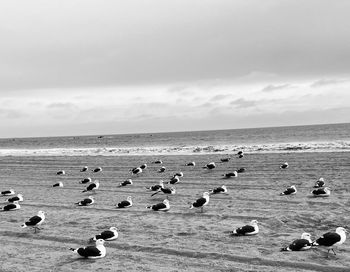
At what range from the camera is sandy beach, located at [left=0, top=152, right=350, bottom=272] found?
39.7 feet

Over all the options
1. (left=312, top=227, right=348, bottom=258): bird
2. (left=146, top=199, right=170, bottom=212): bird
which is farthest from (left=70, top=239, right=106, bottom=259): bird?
(left=146, top=199, right=170, bottom=212): bird

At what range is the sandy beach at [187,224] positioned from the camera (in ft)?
39.7

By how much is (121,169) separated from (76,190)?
402 inches

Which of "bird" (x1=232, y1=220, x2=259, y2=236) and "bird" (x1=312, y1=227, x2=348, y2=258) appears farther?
"bird" (x1=232, y1=220, x2=259, y2=236)

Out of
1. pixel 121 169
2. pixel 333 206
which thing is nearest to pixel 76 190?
pixel 121 169

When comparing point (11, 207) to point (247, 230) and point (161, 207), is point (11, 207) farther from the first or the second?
point (247, 230)

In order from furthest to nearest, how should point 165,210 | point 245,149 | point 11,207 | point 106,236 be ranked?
point 245,149 → point 11,207 → point 165,210 → point 106,236

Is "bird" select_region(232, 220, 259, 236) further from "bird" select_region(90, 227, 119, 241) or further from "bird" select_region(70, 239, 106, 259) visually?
"bird" select_region(70, 239, 106, 259)

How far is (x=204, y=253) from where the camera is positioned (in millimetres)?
12734

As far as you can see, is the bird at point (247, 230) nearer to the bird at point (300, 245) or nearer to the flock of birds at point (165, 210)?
the flock of birds at point (165, 210)

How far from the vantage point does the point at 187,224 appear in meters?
16.3

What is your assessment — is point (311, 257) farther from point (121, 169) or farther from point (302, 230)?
point (121, 169)

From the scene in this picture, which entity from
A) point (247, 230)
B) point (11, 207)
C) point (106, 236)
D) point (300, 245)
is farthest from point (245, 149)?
point (300, 245)

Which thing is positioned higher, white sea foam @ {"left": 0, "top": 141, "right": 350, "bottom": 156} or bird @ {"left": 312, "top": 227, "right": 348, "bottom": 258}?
white sea foam @ {"left": 0, "top": 141, "right": 350, "bottom": 156}
